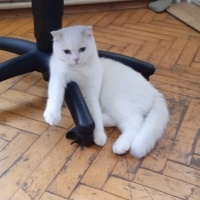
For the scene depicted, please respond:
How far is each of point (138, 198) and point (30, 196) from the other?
0.27 meters

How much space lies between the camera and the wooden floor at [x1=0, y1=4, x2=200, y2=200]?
0.83 metres

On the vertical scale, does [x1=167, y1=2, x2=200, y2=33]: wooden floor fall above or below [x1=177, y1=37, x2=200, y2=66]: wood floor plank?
below

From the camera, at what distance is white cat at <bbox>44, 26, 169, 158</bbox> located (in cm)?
94

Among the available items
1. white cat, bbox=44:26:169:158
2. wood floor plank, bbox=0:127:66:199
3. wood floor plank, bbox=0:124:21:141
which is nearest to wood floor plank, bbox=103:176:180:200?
white cat, bbox=44:26:169:158

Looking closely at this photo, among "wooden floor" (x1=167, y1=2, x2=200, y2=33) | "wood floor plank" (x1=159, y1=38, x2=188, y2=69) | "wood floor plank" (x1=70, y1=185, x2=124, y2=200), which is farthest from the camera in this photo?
"wooden floor" (x1=167, y1=2, x2=200, y2=33)

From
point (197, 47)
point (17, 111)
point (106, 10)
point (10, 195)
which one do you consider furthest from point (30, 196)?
point (106, 10)

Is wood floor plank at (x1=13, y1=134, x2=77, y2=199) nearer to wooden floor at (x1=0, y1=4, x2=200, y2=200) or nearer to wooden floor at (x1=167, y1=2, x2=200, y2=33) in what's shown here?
wooden floor at (x1=0, y1=4, x2=200, y2=200)

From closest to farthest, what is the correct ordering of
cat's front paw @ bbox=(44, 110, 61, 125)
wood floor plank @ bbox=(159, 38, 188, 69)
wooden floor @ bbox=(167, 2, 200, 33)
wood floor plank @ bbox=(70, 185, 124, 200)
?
wood floor plank @ bbox=(70, 185, 124, 200) → cat's front paw @ bbox=(44, 110, 61, 125) → wood floor plank @ bbox=(159, 38, 188, 69) → wooden floor @ bbox=(167, 2, 200, 33)

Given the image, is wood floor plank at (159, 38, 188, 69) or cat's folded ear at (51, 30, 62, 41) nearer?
cat's folded ear at (51, 30, 62, 41)

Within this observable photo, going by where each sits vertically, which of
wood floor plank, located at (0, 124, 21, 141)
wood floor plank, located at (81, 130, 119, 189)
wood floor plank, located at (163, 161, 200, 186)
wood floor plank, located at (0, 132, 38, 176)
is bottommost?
wood floor plank, located at (0, 124, 21, 141)

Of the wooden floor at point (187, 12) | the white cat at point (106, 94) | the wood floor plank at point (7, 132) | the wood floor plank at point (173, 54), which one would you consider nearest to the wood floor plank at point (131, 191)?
the white cat at point (106, 94)

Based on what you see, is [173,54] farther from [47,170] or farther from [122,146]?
[47,170]

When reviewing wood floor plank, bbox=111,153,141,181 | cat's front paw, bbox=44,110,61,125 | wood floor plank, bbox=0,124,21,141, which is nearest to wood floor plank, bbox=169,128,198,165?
wood floor plank, bbox=111,153,141,181

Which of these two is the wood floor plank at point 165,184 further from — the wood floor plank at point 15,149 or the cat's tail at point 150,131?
the wood floor plank at point 15,149
